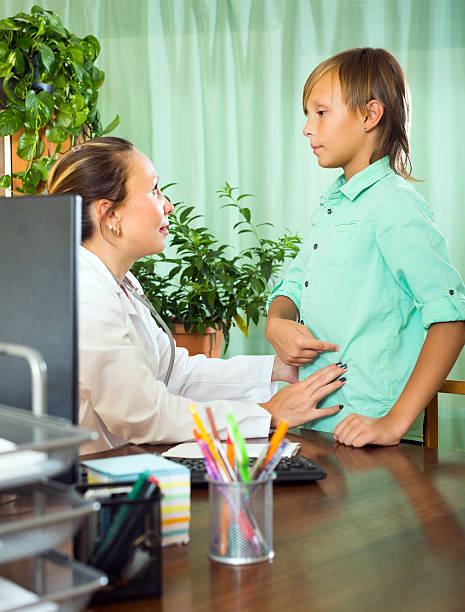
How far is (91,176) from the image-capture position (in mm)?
1571

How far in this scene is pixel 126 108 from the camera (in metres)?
3.32

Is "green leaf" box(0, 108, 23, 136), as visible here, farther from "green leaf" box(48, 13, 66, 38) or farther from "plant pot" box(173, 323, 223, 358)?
"plant pot" box(173, 323, 223, 358)

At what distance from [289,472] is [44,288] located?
494mm

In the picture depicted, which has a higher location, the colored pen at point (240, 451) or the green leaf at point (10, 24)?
the green leaf at point (10, 24)

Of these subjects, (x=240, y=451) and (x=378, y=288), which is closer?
(x=240, y=451)

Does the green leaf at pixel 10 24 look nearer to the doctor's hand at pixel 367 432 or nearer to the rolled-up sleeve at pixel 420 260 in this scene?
the rolled-up sleeve at pixel 420 260

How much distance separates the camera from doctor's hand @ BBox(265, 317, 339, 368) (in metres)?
1.47

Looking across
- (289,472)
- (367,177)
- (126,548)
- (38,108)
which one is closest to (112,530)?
(126,548)

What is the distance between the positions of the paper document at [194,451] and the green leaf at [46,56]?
1.86m

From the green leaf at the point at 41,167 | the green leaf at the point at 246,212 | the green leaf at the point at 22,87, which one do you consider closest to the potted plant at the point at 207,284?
the green leaf at the point at 246,212

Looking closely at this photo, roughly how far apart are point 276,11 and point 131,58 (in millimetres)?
700

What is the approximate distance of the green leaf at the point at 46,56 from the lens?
2.55 m

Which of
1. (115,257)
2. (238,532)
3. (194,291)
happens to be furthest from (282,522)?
(194,291)

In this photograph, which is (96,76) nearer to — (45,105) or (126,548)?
(45,105)
